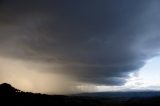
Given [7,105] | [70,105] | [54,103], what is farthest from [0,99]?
[70,105]

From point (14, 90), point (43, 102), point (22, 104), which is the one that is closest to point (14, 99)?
point (22, 104)

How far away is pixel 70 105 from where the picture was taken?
18775cm

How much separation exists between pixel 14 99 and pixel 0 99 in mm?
9318

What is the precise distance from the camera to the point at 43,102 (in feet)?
575

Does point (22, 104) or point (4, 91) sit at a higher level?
point (4, 91)

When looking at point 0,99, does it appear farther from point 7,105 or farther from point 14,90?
point 14,90

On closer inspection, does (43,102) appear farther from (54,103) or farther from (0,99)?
(0,99)

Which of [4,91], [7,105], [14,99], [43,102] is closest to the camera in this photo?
[7,105]

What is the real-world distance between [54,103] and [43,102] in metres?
8.52

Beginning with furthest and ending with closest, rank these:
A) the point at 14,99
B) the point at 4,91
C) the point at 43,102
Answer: the point at 4,91 → the point at 43,102 → the point at 14,99

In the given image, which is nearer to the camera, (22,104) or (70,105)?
(22,104)

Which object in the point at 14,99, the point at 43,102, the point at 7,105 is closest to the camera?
the point at 7,105

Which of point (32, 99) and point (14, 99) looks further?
point (32, 99)

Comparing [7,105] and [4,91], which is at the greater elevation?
[4,91]
